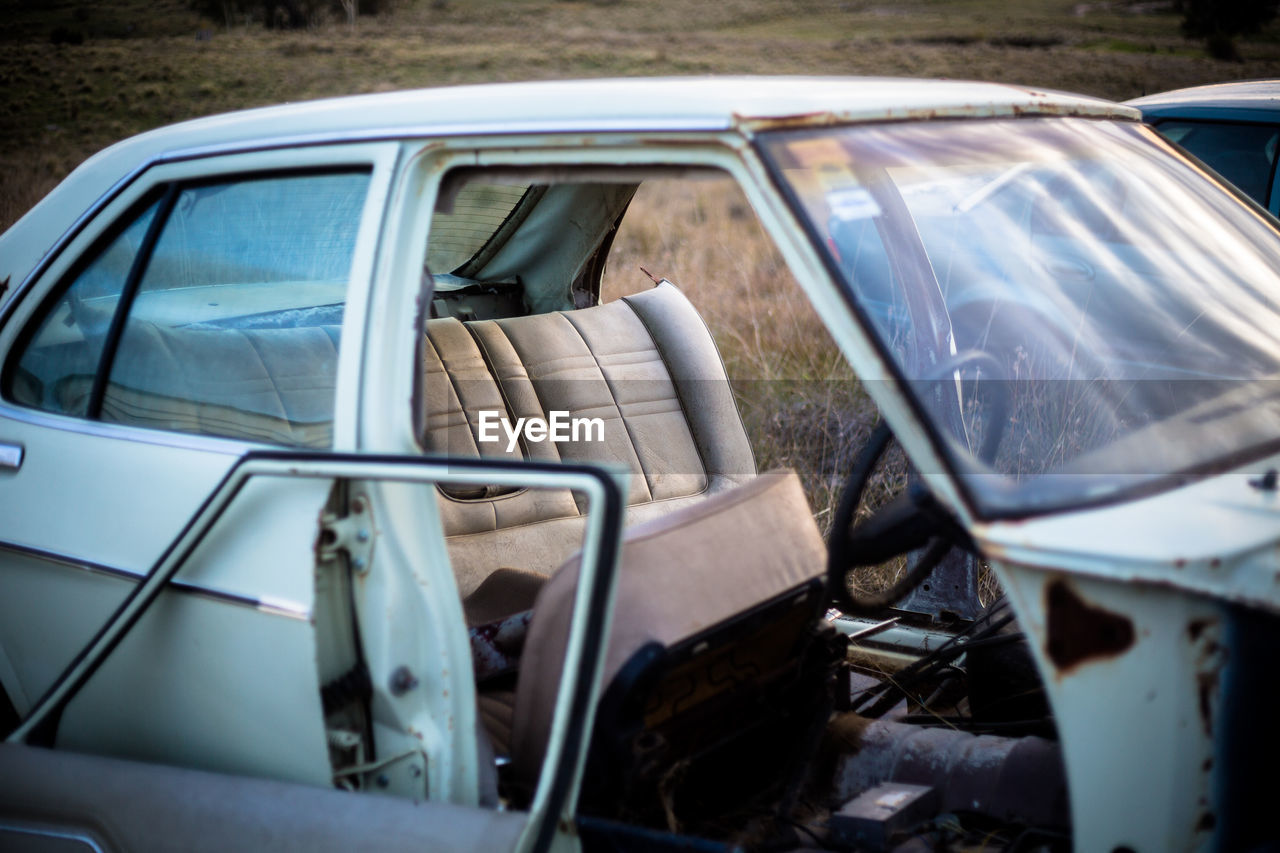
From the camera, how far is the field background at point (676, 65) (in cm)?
611

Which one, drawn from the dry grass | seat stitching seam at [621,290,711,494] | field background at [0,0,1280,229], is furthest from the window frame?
field background at [0,0,1280,229]

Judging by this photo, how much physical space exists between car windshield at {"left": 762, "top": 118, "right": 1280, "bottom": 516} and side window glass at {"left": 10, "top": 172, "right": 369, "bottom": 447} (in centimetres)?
97

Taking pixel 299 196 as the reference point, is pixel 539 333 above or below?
below

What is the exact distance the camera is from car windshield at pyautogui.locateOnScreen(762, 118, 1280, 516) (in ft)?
5.07

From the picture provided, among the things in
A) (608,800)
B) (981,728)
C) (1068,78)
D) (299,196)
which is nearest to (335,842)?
(608,800)

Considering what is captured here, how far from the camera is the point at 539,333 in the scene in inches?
116

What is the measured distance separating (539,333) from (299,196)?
1090 millimetres

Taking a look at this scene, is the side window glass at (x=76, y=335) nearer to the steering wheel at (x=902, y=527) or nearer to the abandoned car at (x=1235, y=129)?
the steering wheel at (x=902, y=527)

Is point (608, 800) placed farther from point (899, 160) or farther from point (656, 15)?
point (656, 15)

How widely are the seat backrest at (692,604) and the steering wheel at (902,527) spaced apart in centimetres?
15

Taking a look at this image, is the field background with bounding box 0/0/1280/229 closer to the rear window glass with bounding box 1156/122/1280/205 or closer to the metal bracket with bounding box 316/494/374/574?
the metal bracket with bounding box 316/494/374/574

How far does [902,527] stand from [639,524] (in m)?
0.56

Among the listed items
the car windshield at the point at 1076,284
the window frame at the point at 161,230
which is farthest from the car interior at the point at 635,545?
the car windshield at the point at 1076,284

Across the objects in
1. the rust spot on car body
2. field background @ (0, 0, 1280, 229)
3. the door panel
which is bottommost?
the door panel
